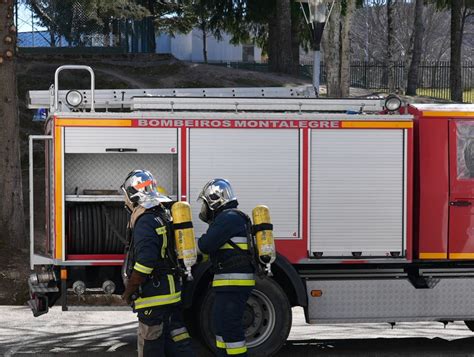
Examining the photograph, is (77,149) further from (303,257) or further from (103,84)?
(103,84)

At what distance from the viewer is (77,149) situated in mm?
8688

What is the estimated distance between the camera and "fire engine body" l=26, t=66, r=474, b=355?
8.73 m

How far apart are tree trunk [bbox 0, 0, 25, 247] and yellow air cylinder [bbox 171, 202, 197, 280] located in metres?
6.67

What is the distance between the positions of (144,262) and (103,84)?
17466 mm

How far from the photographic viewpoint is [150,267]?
709cm

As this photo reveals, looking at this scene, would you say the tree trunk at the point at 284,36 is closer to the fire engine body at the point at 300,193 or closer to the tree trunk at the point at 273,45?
the tree trunk at the point at 273,45

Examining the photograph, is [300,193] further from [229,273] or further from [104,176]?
→ [104,176]

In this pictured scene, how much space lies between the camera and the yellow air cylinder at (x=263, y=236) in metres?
7.86

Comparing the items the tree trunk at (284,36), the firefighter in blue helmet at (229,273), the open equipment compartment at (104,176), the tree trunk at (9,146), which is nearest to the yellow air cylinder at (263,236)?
the firefighter in blue helmet at (229,273)

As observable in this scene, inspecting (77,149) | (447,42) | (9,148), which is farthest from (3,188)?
(447,42)

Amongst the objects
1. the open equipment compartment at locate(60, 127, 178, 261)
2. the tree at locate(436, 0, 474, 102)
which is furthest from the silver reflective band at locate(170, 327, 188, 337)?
the tree at locate(436, 0, 474, 102)

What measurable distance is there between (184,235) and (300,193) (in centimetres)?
189

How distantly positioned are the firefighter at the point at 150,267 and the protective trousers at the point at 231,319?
1.36 feet

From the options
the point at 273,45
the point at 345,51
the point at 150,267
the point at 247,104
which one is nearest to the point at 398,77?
the point at 273,45
